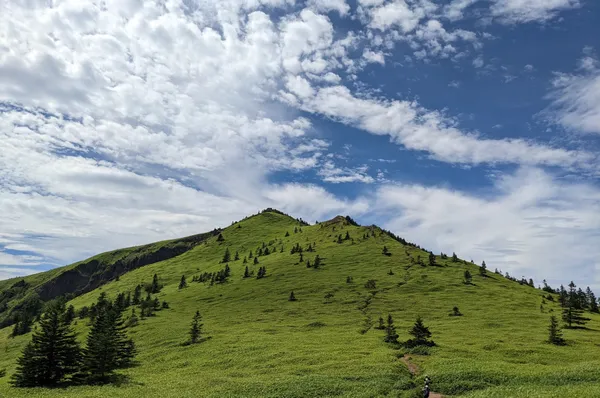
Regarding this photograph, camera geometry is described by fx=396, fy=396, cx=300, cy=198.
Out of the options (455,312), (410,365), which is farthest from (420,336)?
(455,312)

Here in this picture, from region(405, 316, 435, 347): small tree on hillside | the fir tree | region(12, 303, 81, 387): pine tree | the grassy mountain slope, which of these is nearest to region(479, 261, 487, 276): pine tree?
the grassy mountain slope

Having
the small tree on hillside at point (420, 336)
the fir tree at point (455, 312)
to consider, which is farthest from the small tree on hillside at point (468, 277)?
the small tree on hillside at point (420, 336)

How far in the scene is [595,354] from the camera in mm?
72375

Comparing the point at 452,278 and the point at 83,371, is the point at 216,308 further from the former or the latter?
the point at 452,278

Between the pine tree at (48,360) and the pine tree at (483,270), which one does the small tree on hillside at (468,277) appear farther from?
the pine tree at (48,360)

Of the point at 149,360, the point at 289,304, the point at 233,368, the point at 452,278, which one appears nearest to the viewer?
the point at 233,368

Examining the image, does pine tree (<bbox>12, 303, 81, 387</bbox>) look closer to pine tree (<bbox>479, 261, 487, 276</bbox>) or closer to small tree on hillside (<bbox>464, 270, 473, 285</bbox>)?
small tree on hillside (<bbox>464, 270, 473, 285</bbox>)

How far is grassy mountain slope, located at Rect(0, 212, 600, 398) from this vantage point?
5275 centimetres

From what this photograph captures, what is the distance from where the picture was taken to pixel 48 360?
63.9 metres

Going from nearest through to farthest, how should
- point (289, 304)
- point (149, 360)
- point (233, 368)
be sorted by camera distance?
point (233, 368)
point (149, 360)
point (289, 304)

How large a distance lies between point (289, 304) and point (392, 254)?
78945mm

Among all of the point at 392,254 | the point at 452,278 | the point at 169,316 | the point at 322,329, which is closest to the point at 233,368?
the point at 322,329

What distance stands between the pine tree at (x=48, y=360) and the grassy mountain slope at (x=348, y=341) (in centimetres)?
353

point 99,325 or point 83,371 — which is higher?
point 99,325
